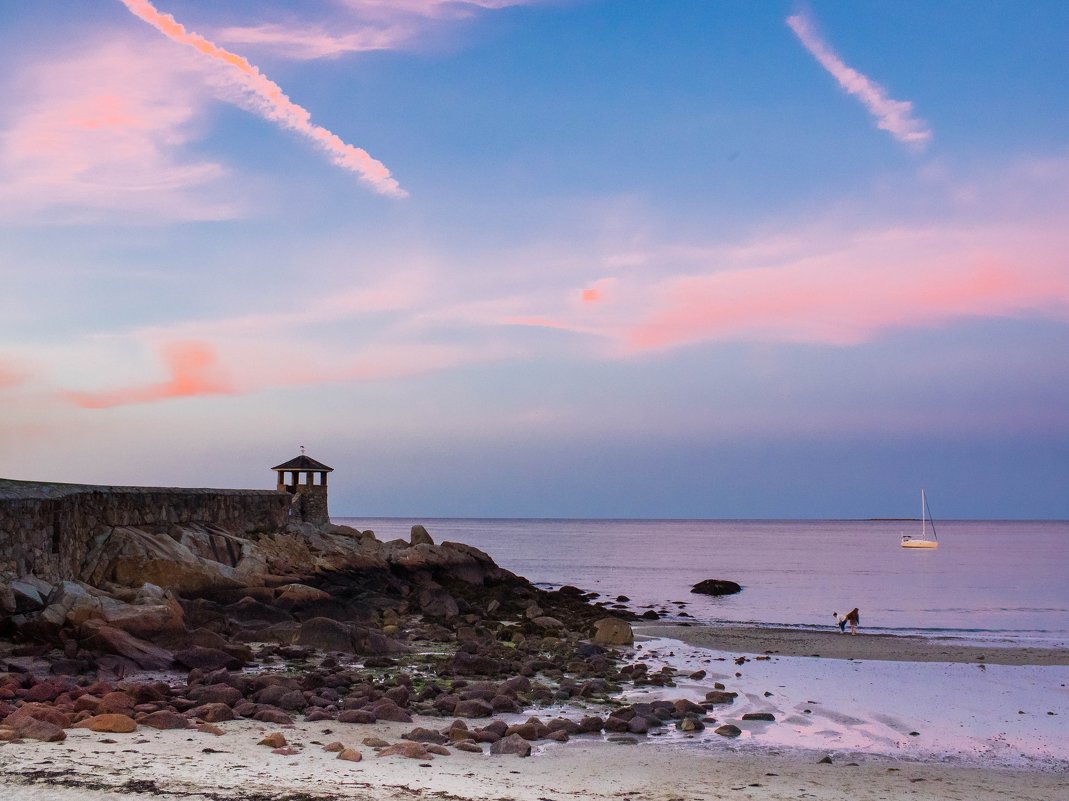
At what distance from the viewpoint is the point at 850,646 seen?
2373cm

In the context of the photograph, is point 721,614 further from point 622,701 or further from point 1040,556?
point 1040,556

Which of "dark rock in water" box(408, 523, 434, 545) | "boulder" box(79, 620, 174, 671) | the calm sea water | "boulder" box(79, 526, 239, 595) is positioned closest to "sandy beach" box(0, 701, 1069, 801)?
"boulder" box(79, 620, 174, 671)

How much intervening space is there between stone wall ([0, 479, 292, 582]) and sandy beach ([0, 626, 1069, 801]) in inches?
365

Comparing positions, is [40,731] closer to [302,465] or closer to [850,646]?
[850,646]

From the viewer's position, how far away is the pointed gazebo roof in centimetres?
4075

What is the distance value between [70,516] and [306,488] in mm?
20556

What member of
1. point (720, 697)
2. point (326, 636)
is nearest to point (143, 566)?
point (326, 636)

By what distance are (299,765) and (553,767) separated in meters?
2.60

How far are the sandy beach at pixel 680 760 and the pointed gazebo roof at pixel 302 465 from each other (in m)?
26.9

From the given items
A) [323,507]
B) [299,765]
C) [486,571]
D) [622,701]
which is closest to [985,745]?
[622,701]

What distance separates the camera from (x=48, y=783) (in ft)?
24.3

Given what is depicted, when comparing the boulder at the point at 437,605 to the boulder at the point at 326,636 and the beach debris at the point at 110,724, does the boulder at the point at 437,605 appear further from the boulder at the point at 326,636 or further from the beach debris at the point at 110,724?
the beach debris at the point at 110,724

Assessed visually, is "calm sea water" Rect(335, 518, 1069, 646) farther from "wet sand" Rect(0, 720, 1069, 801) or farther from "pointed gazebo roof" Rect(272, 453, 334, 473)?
"wet sand" Rect(0, 720, 1069, 801)

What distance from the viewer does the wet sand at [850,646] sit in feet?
71.2
